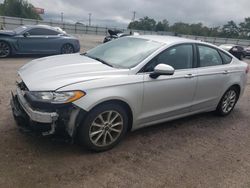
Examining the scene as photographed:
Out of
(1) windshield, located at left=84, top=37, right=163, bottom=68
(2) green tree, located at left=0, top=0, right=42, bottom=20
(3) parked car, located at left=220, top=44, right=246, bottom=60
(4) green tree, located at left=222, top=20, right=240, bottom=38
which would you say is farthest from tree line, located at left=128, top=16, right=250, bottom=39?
(1) windshield, located at left=84, top=37, right=163, bottom=68

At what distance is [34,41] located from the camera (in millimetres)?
10477

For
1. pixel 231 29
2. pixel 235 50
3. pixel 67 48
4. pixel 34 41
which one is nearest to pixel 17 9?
pixel 235 50

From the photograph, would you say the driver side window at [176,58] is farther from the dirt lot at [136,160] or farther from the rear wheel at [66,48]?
the rear wheel at [66,48]

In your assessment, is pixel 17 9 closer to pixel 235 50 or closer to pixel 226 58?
pixel 235 50

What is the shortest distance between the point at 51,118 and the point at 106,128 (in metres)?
0.74

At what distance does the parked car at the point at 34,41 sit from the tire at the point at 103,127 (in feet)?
25.9

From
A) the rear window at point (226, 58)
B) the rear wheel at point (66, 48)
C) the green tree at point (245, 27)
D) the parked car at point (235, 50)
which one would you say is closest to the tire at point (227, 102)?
the rear window at point (226, 58)

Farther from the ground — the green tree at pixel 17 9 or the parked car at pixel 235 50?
the green tree at pixel 17 9

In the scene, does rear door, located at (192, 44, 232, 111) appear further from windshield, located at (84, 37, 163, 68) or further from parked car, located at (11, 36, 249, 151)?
windshield, located at (84, 37, 163, 68)

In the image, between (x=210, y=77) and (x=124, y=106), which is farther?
(x=210, y=77)

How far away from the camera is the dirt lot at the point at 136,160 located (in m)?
2.88

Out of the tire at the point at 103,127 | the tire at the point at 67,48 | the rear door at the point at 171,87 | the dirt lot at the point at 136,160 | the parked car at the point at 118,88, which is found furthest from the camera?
the tire at the point at 67,48

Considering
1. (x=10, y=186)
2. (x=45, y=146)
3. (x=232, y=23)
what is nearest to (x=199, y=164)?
(x=45, y=146)

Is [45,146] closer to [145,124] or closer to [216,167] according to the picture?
[145,124]
